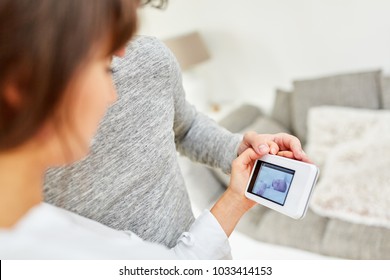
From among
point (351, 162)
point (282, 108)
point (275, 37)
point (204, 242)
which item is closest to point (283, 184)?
point (204, 242)

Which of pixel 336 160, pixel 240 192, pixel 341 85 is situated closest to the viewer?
pixel 240 192

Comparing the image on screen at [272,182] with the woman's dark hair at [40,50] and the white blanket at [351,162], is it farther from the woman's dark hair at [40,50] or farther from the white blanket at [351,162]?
the white blanket at [351,162]

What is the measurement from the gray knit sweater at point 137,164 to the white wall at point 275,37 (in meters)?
1.43

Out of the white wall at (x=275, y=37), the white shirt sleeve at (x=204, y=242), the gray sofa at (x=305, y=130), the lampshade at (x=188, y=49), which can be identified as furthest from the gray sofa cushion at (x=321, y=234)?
the white shirt sleeve at (x=204, y=242)

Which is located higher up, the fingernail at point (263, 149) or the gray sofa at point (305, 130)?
the fingernail at point (263, 149)

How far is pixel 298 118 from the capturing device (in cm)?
202

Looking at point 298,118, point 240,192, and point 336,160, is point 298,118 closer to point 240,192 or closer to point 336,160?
point 336,160

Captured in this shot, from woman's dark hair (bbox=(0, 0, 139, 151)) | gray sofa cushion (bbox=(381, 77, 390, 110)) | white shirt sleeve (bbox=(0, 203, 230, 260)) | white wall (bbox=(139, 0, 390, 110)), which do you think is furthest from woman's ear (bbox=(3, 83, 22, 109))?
gray sofa cushion (bbox=(381, 77, 390, 110))

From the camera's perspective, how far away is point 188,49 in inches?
85.2

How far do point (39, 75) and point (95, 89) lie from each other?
0.23ft

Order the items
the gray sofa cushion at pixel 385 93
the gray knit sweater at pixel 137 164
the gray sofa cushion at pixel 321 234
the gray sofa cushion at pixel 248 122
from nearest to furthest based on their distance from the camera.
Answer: the gray knit sweater at pixel 137 164 → the gray sofa cushion at pixel 321 234 → the gray sofa cushion at pixel 385 93 → the gray sofa cushion at pixel 248 122

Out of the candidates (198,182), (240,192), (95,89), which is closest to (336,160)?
(198,182)

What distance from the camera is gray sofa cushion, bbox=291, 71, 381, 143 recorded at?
6.26 feet

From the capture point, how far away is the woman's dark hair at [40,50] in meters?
0.36
